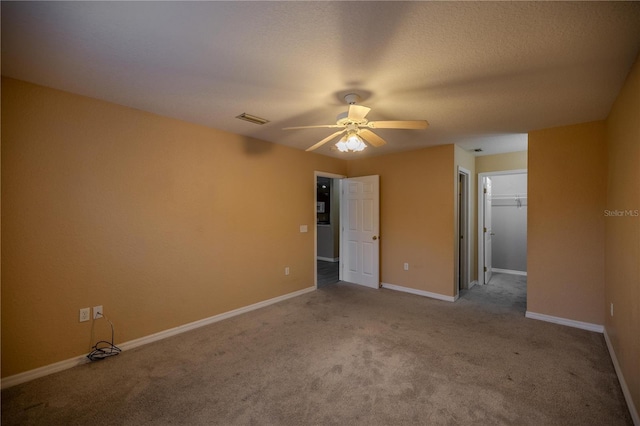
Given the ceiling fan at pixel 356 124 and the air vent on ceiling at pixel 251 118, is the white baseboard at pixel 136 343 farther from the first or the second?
the ceiling fan at pixel 356 124

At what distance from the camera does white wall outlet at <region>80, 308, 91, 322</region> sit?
8.29ft

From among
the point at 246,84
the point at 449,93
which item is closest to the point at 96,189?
the point at 246,84

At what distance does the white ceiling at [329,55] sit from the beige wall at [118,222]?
36 cm

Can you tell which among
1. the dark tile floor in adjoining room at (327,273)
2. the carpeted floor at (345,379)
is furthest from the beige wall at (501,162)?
the dark tile floor in adjoining room at (327,273)

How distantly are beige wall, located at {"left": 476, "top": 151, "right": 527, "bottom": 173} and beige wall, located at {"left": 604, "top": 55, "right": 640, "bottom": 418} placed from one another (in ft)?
5.71

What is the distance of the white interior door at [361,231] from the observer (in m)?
4.96

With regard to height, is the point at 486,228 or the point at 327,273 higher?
the point at 486,228

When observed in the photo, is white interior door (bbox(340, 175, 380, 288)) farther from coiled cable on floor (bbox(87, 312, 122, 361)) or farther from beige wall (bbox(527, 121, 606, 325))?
coiled cable on floor (bbox(87, 312, 122, 361))

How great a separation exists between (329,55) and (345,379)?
247 cm

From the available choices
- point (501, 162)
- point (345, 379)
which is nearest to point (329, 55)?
point (345, 379)

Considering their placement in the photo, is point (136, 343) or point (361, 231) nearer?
point (136, 343)

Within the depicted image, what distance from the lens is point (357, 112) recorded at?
7.49 feet

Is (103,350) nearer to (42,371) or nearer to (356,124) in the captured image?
(42,371)

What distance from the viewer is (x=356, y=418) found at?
Result: 1821mm
